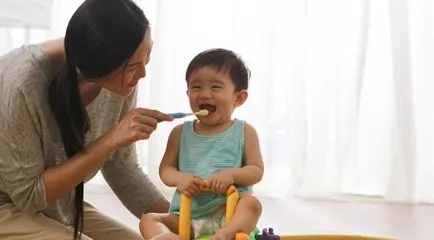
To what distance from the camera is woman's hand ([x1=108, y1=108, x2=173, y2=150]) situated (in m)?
1.30

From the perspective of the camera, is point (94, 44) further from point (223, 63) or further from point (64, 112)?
point (223, 63)

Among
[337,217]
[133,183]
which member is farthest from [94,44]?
[337,217]

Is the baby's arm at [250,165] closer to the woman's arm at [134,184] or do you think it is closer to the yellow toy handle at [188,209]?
the yellow toy handle at [188,209]

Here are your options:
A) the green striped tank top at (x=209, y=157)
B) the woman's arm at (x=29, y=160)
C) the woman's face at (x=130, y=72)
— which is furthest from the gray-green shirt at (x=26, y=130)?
the green striped tank top at (x=209, y=157)

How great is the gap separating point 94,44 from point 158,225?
13.5 inches

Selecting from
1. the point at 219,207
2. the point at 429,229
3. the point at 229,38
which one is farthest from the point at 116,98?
the point at 429,229

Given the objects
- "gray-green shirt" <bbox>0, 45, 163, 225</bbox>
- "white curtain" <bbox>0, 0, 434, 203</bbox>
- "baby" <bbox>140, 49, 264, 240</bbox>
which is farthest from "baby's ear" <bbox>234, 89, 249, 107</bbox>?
"white curtain" <bbox>0, 0, 434, 203</bbox>

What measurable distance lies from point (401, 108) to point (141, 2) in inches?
34.9

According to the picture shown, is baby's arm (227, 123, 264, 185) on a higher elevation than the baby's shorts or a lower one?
higher

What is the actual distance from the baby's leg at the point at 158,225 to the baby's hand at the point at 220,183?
0.11 metres

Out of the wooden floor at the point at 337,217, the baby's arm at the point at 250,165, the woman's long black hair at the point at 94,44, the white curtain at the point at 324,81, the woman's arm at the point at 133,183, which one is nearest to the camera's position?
the woman's long black hair at the point at 94,44

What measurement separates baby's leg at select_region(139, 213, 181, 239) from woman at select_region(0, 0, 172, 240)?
14cm

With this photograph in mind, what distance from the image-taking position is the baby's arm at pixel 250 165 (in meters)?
1.37

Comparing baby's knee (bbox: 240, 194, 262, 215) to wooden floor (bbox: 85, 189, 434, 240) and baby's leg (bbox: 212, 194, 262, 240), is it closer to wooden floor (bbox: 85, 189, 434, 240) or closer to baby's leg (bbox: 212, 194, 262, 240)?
baby's leg (bbox: 212, 194, 262, 240)
